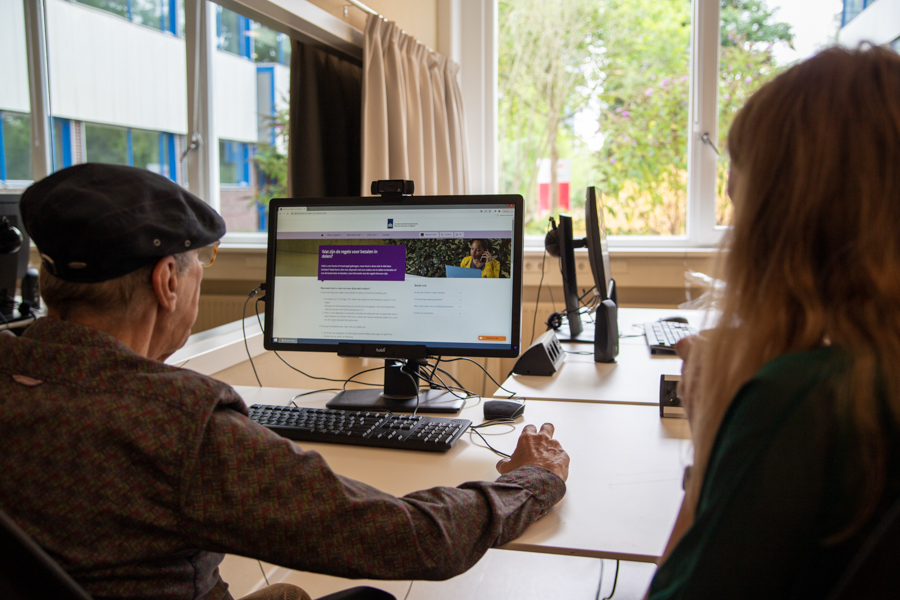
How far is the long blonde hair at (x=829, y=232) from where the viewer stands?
50 centimetres

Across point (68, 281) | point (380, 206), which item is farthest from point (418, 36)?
point (68, 281)

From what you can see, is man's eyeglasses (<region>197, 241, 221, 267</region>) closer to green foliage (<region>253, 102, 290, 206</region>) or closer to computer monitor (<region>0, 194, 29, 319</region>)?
computer monitor (<region>0, 194, 29, 319</region>)

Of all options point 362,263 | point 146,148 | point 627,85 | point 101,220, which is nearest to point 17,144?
point 146,148

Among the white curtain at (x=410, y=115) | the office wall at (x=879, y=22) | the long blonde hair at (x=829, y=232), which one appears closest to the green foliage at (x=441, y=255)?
the long blonde hair at (x=829, y=232)

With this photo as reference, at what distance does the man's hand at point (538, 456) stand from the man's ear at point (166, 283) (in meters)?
0.57

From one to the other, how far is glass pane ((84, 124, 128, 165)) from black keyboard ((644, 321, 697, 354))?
99.2 inches

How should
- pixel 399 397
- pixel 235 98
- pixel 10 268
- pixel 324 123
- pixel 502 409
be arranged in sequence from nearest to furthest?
pixel 502 409, pixel 399 397, pixel 10 268, pixel 324 123, pixel 235 98

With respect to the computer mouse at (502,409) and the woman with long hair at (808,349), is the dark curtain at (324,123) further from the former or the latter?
the woman with long hair at (808,349)

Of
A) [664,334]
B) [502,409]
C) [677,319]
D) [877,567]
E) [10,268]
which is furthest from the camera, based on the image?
[677,319]

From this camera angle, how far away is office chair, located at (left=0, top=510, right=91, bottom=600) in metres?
0.52

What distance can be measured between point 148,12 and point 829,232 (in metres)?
3.62

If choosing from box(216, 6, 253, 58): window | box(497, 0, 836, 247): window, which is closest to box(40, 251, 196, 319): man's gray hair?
box(216, 6, 253, 58): window

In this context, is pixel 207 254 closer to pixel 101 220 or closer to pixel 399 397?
pixel 101 220

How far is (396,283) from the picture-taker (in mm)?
1371
